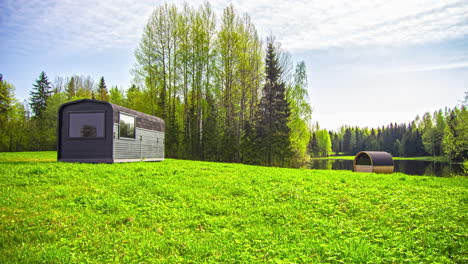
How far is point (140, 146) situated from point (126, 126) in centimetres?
200

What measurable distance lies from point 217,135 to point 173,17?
1456cm

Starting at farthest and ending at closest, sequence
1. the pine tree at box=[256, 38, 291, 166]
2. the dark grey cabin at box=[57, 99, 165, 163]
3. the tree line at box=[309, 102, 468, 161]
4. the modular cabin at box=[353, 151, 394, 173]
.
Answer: the tree line at box=[309, 102, 468, 161], the pine tree at box=[256, 38, 291, 166], the modular cabin at box=[353, 151, 394, 173], the dark grey cabin at box=[57, 99, 165, 163]

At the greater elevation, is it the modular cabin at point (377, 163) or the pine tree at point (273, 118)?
the pine tree at point (273, 118)

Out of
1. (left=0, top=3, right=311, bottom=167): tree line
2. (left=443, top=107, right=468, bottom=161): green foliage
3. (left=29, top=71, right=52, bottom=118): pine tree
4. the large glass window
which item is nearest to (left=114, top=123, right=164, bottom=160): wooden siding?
the large glass window

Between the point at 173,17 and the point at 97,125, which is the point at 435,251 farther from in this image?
A: the point at 173,17

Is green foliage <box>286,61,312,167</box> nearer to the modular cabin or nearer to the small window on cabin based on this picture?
the modular cabin

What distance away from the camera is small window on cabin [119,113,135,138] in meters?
14.7

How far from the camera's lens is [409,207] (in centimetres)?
721

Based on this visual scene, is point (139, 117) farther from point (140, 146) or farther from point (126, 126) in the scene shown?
point (140, 146)

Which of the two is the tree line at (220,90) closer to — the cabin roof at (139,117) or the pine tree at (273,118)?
the pine tree at (273,118)

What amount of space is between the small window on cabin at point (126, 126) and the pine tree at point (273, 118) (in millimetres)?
15516

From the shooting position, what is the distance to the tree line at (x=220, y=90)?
94.7 ft

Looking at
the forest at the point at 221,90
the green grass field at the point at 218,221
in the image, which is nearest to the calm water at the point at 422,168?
the forest at the point at 221,90

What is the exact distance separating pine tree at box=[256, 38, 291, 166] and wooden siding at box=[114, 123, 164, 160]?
40.6 ft
